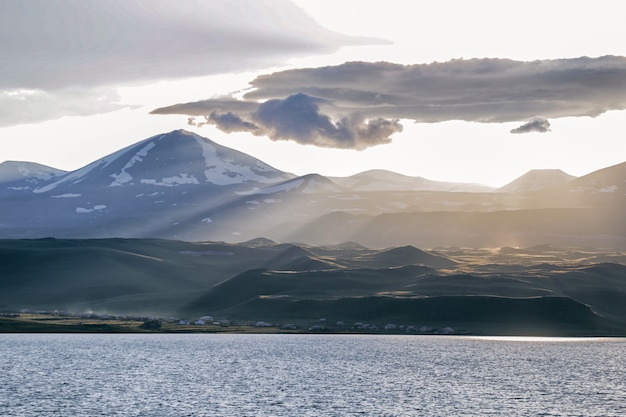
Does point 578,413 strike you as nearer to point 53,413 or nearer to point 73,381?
point 53,413

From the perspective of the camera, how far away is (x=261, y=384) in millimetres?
189875

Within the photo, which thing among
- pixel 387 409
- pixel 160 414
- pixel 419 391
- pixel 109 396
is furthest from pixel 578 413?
pixel 109 396

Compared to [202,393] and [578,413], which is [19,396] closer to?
[202,393]

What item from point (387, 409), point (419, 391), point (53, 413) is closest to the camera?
point (53, 413)

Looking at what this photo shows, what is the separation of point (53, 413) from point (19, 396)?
2264cm

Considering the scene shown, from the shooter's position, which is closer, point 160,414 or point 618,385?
point 160,414

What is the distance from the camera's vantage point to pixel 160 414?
143125 mm

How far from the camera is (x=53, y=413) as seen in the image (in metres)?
140

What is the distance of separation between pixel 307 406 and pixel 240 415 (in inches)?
590

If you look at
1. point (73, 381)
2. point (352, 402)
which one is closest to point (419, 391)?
point (352, 402)

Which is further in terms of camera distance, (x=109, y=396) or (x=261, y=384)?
(x=261, y=384)

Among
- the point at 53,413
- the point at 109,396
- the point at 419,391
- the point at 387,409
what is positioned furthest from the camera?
the point at 419,391

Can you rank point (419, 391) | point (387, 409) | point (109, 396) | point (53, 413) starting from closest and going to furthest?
point (53, 413)
point (387, 409)
point (109, 396)
point (419, 391)

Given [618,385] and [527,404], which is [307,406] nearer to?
[527,404]
